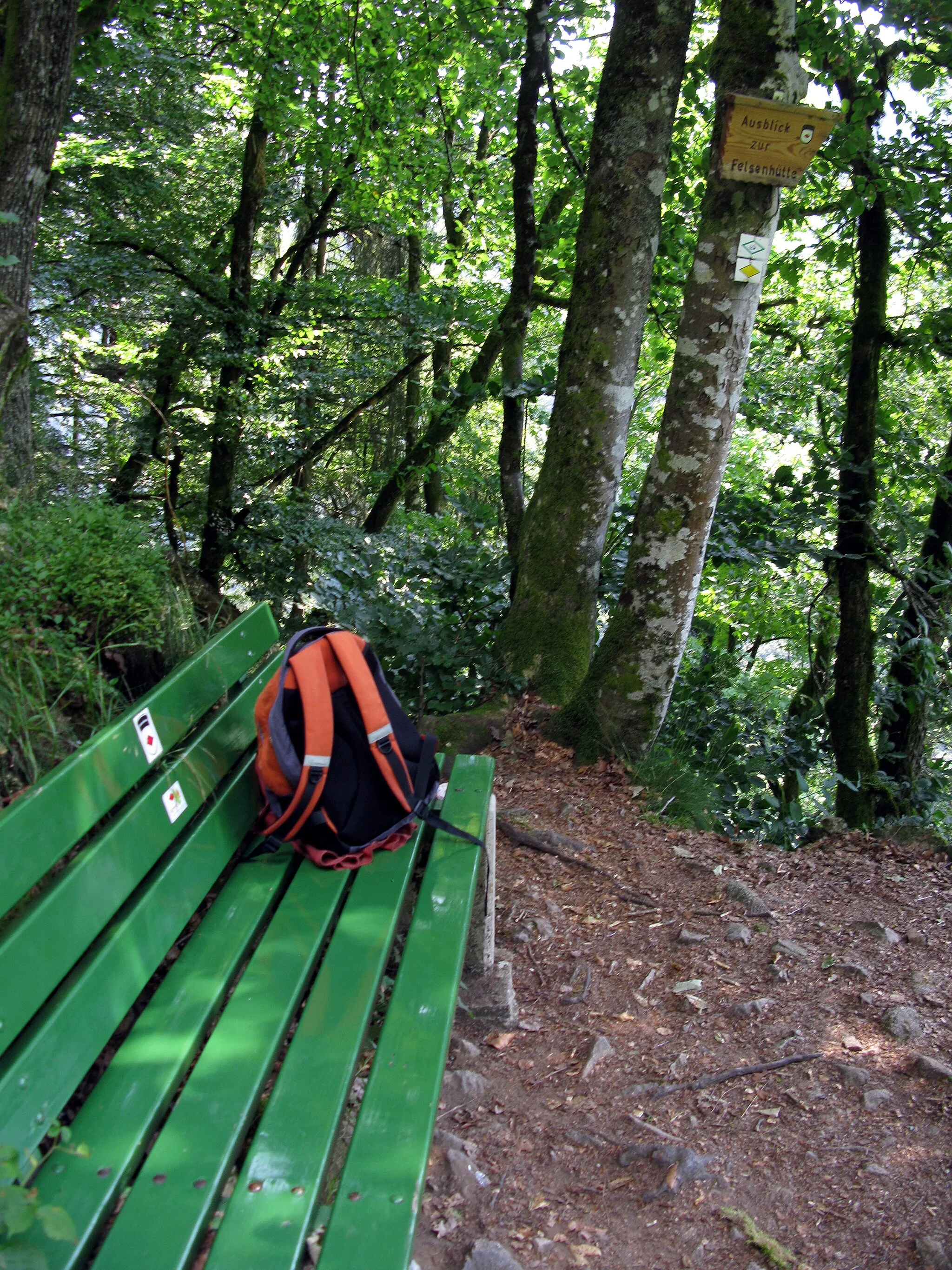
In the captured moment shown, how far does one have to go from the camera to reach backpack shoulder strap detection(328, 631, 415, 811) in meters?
2.47

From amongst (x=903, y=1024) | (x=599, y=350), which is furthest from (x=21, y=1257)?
(x=599, y=350)

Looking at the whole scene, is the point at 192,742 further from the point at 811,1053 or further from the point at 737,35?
the point at 737,35

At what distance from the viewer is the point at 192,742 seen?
2428mm

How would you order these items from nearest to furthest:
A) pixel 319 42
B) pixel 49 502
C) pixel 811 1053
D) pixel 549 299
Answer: pixel 811 1053
pixel 49 502
pixel 549 299
pixel 319 42

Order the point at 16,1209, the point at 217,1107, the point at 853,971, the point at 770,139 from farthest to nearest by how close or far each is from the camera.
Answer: the point at 770,139 → the point at 853,971 → the point at 217,1107 → the point at 16,1209

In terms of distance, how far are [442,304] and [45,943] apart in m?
9.86

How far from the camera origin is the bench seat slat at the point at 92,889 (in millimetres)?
1488

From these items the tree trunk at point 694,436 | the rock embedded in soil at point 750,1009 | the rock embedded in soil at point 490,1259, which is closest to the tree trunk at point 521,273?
the tree trunk at point 694,436

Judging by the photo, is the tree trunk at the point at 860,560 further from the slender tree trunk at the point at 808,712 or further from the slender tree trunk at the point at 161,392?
the slender tree trunk at the point at 161,392

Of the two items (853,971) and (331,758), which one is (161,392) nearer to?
(331,758)

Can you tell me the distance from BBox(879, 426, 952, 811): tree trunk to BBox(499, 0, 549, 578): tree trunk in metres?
2.89

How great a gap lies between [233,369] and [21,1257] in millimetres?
10805

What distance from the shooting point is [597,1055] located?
2.73 m

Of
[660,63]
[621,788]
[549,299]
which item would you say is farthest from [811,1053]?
[549,299]
